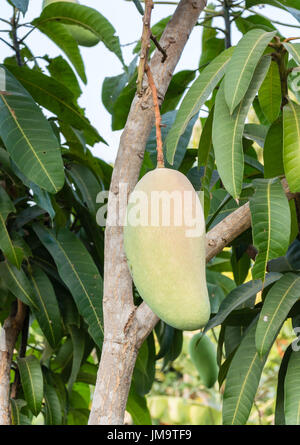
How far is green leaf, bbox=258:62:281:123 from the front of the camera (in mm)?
1021

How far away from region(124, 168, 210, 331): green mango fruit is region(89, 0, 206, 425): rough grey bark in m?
0.18

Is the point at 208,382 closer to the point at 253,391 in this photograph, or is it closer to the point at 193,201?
the point at 253,391

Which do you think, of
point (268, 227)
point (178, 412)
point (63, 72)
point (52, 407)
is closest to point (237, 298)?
point (268, 227)

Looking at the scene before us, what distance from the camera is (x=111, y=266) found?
772mm

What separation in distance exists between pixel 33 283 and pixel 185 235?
0.64m

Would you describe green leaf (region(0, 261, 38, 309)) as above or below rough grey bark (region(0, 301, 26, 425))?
above

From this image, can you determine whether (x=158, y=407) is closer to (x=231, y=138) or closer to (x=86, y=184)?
(x=86, y=184)

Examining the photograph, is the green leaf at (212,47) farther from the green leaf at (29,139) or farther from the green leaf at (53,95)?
the green leaf at (29,139)

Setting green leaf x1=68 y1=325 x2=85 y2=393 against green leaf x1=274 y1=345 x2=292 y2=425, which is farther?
green leaf x1=68 y1=325 x2=85 y2=393

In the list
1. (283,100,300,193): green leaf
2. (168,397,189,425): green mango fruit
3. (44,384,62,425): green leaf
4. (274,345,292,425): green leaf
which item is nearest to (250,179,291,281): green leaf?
(283,100,300,193): green leaf

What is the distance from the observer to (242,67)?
0.71 m

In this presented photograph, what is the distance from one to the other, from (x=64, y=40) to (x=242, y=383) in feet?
2.90

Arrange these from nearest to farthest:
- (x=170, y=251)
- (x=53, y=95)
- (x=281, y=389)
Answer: (x=170, y=251) → (x=281, y=389) → (x=53, y=95)

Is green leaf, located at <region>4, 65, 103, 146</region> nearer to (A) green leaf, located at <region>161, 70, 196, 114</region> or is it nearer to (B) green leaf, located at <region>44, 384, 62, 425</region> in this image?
(A) green leaf, located at <region>161, 70, 196, 114</region>
